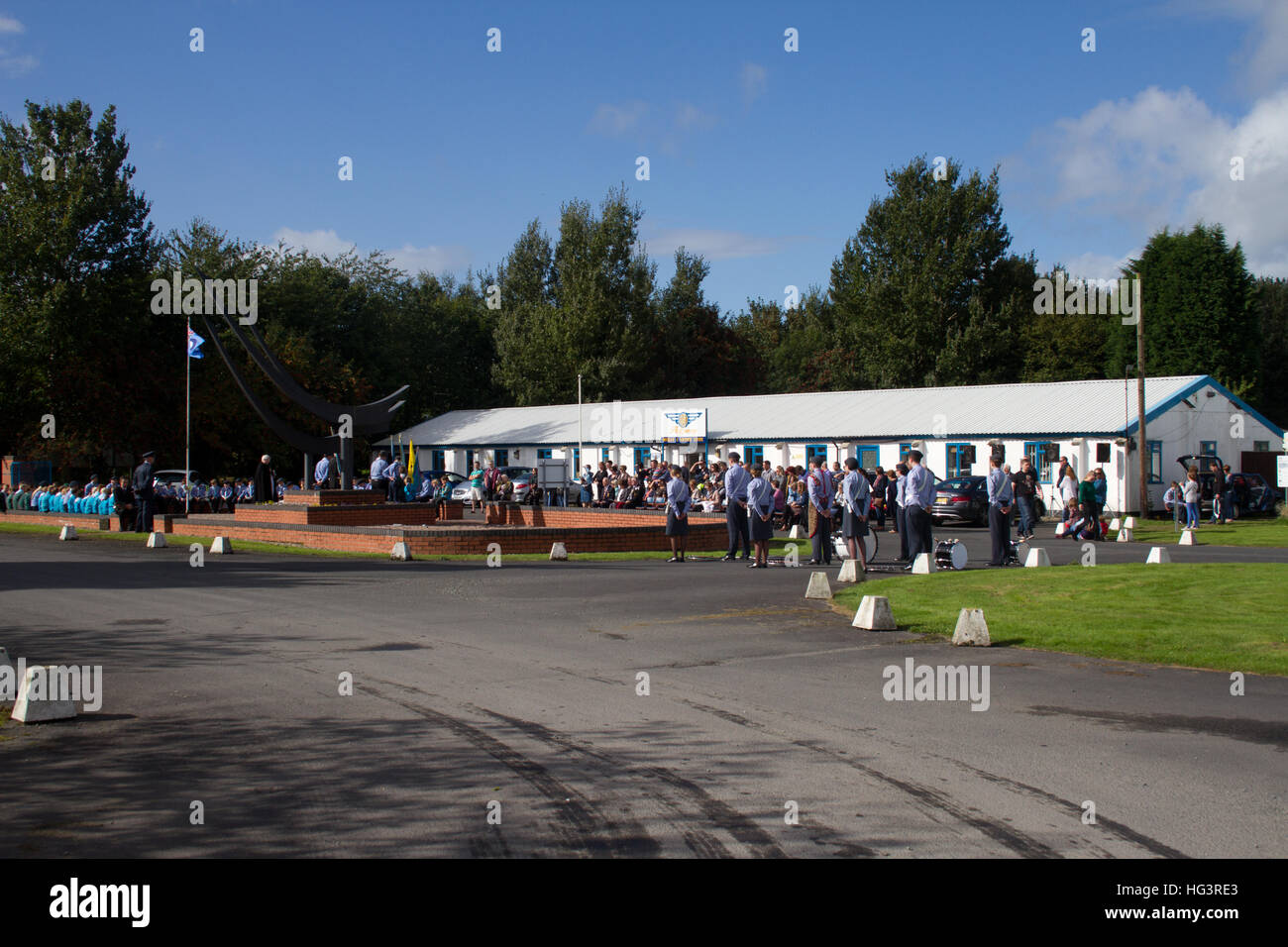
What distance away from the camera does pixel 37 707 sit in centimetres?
792

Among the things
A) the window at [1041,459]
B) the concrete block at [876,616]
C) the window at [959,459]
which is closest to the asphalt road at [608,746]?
the concrete block at [876,616]

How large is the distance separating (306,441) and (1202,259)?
49.8 metres

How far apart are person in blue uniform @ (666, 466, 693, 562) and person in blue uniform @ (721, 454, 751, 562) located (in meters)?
0.95

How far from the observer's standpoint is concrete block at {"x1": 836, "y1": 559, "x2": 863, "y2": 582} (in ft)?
55.4

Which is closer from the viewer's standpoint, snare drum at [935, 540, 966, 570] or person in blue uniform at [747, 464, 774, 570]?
snare drum at [935, 540, 966, 570]

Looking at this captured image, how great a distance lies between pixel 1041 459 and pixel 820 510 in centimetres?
2325

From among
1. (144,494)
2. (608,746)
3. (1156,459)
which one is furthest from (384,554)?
(1156,459)

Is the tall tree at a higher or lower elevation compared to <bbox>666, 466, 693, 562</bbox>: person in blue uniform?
higher

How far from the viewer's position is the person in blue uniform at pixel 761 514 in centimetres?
2027

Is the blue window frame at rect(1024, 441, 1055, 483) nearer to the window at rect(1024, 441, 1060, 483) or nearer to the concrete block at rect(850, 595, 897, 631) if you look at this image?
the window at rect(1024, 441, 1060, 483)

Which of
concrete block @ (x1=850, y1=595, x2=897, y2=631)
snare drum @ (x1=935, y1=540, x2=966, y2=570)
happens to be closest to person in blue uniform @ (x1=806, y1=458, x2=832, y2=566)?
snare drum @ (x1=935, y1=540, x2=966, y2=570)

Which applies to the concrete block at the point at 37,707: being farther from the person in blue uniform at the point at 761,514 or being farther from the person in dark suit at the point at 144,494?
the person in dark suit at the point at 144,494

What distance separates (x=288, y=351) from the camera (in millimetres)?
52594
